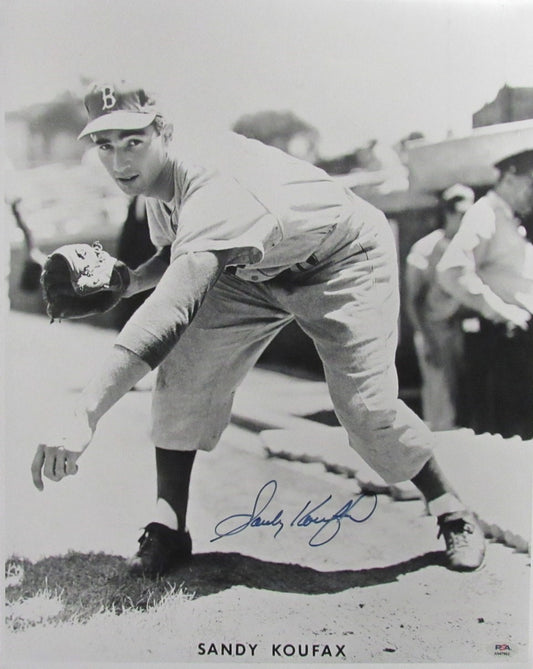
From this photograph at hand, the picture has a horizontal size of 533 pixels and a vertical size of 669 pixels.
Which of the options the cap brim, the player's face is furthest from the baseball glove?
the cap brim

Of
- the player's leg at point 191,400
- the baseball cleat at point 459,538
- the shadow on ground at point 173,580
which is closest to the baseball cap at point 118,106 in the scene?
the player's leg at point 191,400

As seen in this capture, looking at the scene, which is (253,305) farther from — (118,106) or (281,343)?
(118,106)

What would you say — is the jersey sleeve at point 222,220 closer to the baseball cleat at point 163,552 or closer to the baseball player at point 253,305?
the baseball player at point 253,305

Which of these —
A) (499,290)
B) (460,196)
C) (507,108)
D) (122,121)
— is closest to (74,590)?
(122,121)

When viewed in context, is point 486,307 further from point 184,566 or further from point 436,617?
point 184,566

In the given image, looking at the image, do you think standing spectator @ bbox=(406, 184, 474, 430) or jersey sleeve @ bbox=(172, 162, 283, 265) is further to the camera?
standing spectator @ bbox=(406, 184, 474, 430)

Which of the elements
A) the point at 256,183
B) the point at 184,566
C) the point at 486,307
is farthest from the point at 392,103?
the point at 184,566

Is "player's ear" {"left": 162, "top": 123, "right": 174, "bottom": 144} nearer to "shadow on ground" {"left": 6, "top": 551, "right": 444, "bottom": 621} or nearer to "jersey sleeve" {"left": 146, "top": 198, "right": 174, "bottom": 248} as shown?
"jersey sleeve" {"left": 146, "top": 198, "right": 174, "bottom": 248}

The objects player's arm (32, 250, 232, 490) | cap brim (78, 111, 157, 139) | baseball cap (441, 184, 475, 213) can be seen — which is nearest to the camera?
player's arm (32, 250, 232, 490)
